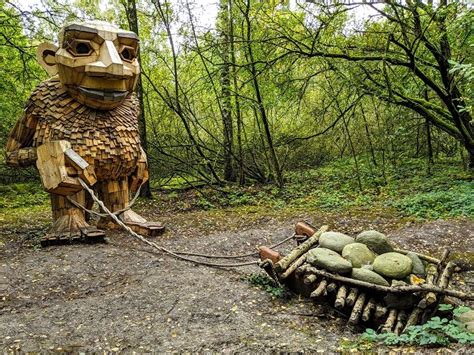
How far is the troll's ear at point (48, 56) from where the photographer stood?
477 cm

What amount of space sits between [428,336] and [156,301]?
1.88m

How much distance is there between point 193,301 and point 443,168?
770 centimetres

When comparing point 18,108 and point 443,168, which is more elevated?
point 18,108

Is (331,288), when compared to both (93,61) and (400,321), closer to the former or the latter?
(400,321)

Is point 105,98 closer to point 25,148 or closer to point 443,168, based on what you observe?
point 25,148

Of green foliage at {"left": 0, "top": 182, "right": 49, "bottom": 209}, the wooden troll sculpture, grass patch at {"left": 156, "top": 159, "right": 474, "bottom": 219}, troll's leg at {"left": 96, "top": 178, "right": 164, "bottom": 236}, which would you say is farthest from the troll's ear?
green foliage at {"left": 0, "top": 182, "right": 49, "bottom": 209}

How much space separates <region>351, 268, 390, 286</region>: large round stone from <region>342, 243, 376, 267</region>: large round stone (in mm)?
164

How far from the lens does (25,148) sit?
16.4 feet

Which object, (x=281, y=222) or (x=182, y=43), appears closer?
(x=281, y=222)

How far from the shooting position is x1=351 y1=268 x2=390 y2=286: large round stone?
9.39 feet

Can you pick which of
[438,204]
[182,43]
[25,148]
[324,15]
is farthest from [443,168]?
[25,148]

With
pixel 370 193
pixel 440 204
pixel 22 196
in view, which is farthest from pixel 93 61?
pixel 22 196

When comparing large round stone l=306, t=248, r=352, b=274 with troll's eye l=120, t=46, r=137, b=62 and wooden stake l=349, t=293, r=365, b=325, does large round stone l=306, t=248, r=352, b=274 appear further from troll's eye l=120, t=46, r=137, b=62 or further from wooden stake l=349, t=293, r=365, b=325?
troll's eye l=120, t=46, r=137, b=62

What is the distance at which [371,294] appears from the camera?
9.52 ft
